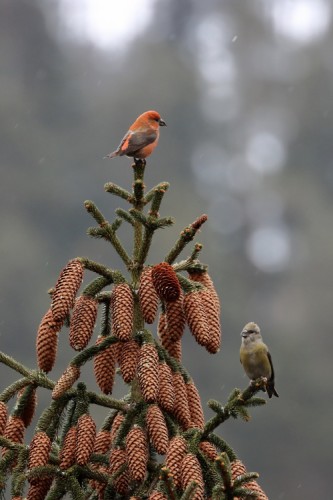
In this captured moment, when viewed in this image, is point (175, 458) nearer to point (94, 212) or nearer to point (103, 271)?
point (103, 271)

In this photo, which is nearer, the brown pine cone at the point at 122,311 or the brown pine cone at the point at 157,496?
the brown pine cone at the point at 157,496

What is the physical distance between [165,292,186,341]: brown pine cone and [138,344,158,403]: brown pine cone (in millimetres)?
230

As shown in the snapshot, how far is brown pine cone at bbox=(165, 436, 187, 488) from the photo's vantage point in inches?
171

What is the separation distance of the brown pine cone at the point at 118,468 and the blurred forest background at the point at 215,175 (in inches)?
1246

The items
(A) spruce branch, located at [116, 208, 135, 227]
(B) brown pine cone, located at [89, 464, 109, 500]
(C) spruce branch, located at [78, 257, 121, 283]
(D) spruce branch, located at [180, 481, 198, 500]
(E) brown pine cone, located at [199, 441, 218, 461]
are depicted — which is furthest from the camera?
(A) spruce branch, located at [116, 208, 135, 227]

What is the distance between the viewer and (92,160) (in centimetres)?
7300

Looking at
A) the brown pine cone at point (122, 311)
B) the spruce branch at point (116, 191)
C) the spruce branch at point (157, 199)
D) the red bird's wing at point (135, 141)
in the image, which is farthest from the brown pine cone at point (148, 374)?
the red bird's wing at point (135, 141)

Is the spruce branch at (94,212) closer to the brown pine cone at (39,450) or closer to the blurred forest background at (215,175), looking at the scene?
the brown pine cone at (39,450)

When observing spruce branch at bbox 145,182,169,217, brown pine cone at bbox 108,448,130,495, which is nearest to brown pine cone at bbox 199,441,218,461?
brown pine cone at bbox 108,448,130,495

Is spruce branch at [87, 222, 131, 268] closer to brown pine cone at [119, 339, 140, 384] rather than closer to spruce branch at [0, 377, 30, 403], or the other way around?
brown pine cone at [119, 339, 140, 384]

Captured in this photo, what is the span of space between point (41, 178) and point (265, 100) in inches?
1227

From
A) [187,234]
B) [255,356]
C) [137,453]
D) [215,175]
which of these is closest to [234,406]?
[137,453]

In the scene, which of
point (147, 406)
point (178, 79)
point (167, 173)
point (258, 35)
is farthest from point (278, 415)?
point (258, 35)

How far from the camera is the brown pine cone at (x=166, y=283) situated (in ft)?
15.0
